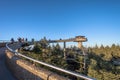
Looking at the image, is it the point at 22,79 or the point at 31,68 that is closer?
the point at 31,68

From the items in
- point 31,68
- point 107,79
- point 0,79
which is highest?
point 31,68

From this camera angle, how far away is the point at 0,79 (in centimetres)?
1243

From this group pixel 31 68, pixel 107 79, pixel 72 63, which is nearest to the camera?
pixel 31 68

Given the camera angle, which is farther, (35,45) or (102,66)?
(102,66)

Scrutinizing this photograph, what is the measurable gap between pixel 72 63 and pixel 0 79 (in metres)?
31.7

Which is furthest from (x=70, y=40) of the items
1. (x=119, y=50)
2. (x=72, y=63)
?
(x=119, y=50)

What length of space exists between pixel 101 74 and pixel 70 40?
19786 mm

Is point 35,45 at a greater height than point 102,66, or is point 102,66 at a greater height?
point 35,45

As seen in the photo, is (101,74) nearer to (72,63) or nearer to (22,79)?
(72,63)

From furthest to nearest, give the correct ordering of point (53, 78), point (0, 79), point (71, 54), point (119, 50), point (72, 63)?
point (119, 50) < point (71, 54) < point (72, 63) < point (0, 79) < point (53, 78)

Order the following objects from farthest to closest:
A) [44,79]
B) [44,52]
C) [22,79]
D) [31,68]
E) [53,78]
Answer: [44,52], [22,79], [31,68], [44,79], [53,78]

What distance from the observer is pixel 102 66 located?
45875 millimetres

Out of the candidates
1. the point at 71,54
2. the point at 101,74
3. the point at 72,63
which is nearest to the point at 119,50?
the point at 71,54

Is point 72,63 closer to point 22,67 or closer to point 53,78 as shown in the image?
point 22,67
